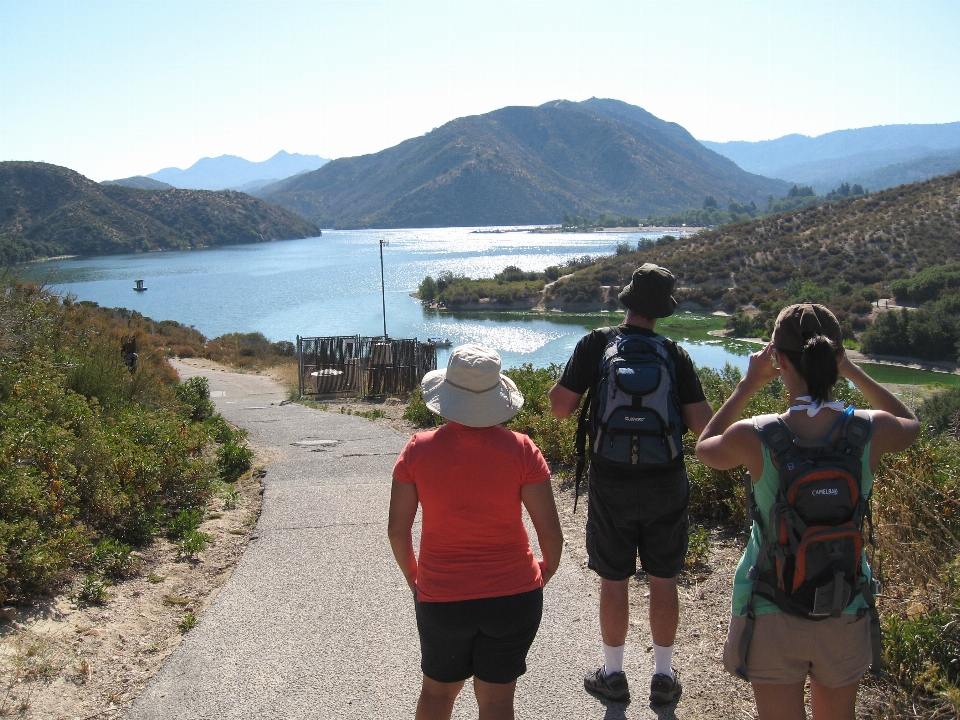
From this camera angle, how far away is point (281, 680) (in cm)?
348

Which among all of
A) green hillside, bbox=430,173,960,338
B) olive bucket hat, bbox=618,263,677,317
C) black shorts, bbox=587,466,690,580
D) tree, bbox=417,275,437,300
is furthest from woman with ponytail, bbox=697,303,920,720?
tree, bbox=417,275,437,300

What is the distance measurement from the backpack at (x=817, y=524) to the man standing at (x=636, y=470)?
0.73 meters

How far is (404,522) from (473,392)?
48 centimetres

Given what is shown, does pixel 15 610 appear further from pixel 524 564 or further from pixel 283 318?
pixel 283 318

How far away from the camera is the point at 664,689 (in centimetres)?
314

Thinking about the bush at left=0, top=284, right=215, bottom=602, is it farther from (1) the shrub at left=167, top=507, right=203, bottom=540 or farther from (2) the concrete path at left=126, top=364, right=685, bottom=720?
(2) the concrete path at left=126, top=364, right=685, bottom=720

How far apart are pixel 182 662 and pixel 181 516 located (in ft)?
6.71

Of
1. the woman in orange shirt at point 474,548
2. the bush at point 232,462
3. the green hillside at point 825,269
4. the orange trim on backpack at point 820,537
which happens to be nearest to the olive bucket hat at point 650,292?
the woman in orange shirt at point 474,548

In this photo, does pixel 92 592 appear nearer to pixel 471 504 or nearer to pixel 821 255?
pixel 471 504

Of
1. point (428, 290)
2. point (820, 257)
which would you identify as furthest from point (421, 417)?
point (428, 290)

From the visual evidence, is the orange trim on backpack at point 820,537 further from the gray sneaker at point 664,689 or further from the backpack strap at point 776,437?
the gray sneaker at point 664,689

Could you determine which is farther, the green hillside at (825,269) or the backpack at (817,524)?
the green hillside at (825,269)

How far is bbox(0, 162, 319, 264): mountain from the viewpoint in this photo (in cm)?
10144

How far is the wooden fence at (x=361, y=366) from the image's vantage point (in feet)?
58.7
